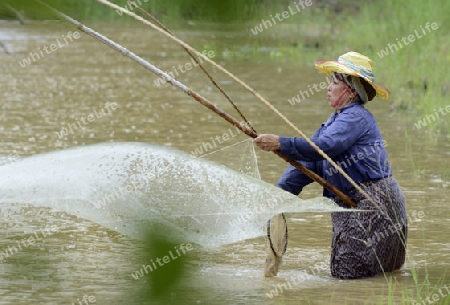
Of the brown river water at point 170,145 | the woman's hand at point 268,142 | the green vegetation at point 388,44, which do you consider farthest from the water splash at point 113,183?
the green vegetation at point 388,44

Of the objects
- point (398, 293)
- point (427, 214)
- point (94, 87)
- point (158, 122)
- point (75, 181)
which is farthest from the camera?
point (94, 87)

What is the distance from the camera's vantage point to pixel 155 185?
2.33 m

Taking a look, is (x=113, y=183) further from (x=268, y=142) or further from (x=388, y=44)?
(x=388, y=44)

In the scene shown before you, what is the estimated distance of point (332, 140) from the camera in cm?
403

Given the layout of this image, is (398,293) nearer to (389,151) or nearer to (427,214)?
(427,214)

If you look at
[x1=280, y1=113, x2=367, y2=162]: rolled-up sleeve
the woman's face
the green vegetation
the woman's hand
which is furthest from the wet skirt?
the green vegetation

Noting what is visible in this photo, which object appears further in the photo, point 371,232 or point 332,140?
point 371,232

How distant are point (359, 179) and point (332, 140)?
270 mm

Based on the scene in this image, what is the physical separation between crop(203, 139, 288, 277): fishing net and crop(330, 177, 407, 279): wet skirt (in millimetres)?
252

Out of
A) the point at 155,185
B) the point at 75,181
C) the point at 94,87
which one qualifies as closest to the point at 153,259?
the point at 75,181

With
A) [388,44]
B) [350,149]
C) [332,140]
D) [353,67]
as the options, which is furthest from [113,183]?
[388,44]

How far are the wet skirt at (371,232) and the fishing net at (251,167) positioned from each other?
9.9 inches

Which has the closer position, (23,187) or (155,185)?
(23,187)

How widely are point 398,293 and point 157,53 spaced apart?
12.4 metres
